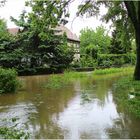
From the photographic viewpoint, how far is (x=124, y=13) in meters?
24.4

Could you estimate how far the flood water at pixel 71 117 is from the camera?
941cm

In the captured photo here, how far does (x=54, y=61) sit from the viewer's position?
1697 inches

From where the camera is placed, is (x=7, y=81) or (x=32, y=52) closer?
(x=7, y=81)

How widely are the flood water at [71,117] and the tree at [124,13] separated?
7.17 meters

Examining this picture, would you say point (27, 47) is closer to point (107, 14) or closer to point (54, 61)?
point (54, 61)

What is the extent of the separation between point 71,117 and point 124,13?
555 inches

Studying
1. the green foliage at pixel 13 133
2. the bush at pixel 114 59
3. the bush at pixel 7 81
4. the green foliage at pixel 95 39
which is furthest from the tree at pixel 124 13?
the green foliage at pixel 95 39

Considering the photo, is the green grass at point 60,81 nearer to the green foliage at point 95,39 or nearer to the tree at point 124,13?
the tree at point 124,13

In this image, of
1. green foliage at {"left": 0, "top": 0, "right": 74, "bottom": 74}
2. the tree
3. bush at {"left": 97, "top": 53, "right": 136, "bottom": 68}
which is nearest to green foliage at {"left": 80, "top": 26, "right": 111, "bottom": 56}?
bush at {"left": 97, "top": 53, "right": 136, "bottom": 68}

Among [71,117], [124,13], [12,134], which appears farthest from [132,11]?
[12,134]

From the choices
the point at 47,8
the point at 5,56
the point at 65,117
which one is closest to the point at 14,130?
the point at 65,117

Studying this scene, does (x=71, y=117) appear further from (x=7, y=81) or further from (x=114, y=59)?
(x=114, y=59)

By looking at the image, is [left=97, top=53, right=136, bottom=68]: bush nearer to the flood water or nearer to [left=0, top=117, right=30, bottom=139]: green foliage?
the flood water

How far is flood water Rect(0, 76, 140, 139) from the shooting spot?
941 cm
